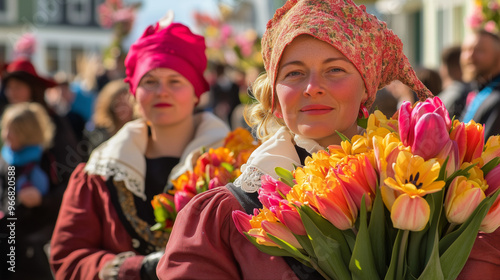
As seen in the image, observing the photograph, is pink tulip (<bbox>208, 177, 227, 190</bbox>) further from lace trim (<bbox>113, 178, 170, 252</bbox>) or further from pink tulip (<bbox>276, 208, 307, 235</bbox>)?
pink tulip (<bbox>276, 208, 307, 235</bbox>)

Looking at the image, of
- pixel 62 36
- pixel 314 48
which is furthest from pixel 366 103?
pixel 62 36

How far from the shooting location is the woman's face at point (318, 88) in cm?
194

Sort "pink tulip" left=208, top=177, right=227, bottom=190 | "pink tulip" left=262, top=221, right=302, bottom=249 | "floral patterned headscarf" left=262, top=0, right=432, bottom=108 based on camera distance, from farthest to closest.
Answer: "pink tulip" left=208, top=177, right=227, bottom=190 → "floral patterned headscarf" left=262, top=0, right=432, bottom=108 → "pink tulip" left=262, top=221, right=302, bottom=249

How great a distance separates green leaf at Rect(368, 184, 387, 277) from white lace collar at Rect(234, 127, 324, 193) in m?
0.36

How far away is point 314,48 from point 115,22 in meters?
8.10

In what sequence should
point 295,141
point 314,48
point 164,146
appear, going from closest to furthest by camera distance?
point 314,48, point 295,141, point 164,146

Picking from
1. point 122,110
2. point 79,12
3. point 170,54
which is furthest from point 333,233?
point 79,12

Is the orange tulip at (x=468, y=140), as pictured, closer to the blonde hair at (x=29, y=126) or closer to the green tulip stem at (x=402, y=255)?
the green tulip stem at (x=402, y=255)

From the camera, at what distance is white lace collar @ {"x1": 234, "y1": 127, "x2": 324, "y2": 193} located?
6.45 feet

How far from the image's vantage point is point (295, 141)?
2068 mm

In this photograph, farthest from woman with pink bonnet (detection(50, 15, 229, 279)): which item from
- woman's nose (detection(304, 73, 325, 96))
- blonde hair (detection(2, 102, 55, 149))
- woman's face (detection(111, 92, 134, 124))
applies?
blonde hair (detection(2, 102, 55, 149))

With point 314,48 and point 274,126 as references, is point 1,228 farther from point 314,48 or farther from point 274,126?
point 314,48

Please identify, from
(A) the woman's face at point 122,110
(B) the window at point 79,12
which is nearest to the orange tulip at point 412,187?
(A) the woman's face at point 122,110

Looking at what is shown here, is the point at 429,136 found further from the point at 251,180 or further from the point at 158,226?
the point at 158,226
